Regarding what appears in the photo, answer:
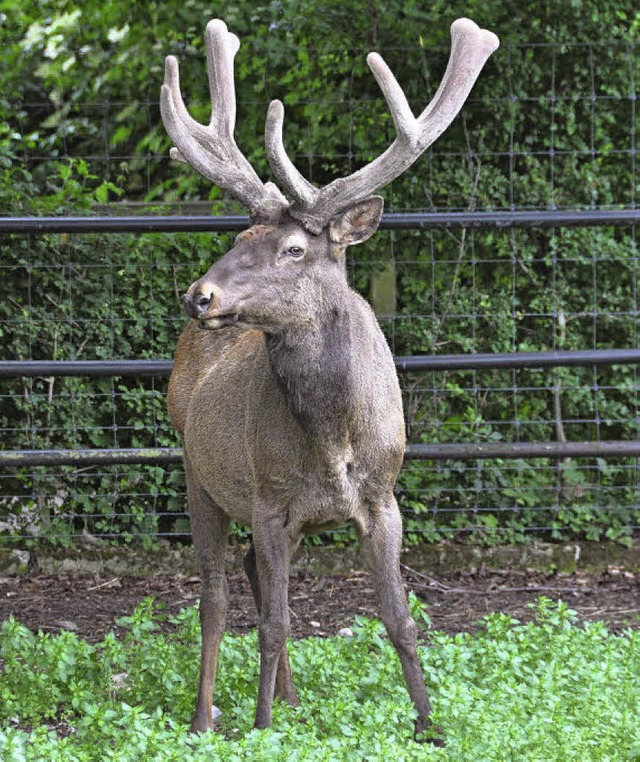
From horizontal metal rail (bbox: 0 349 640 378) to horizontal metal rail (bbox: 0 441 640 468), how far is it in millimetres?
425

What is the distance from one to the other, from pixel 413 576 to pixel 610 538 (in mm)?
1229

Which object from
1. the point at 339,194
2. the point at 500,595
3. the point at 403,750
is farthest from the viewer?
the point at 500,595

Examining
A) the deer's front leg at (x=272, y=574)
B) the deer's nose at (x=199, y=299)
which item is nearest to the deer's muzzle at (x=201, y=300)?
the deer's nose at (x=199, y=299)

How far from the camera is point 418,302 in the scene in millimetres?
8109

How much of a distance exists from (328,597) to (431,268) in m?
2.12

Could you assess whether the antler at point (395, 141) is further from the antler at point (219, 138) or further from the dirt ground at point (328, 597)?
the dirt ground at point (328, 597)

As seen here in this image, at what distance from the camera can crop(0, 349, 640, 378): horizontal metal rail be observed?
22.5 feet

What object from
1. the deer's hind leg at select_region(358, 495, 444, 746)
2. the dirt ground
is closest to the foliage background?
the dirt ground

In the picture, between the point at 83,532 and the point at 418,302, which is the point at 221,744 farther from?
the point at 418,302

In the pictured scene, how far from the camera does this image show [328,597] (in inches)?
293

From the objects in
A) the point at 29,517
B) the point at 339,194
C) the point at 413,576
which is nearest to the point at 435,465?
the point at 413,576

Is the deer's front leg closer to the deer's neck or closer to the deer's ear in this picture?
the deer's neck

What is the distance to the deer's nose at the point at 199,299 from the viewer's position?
454 cm

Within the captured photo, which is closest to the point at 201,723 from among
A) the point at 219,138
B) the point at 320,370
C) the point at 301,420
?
the point at 301,420
